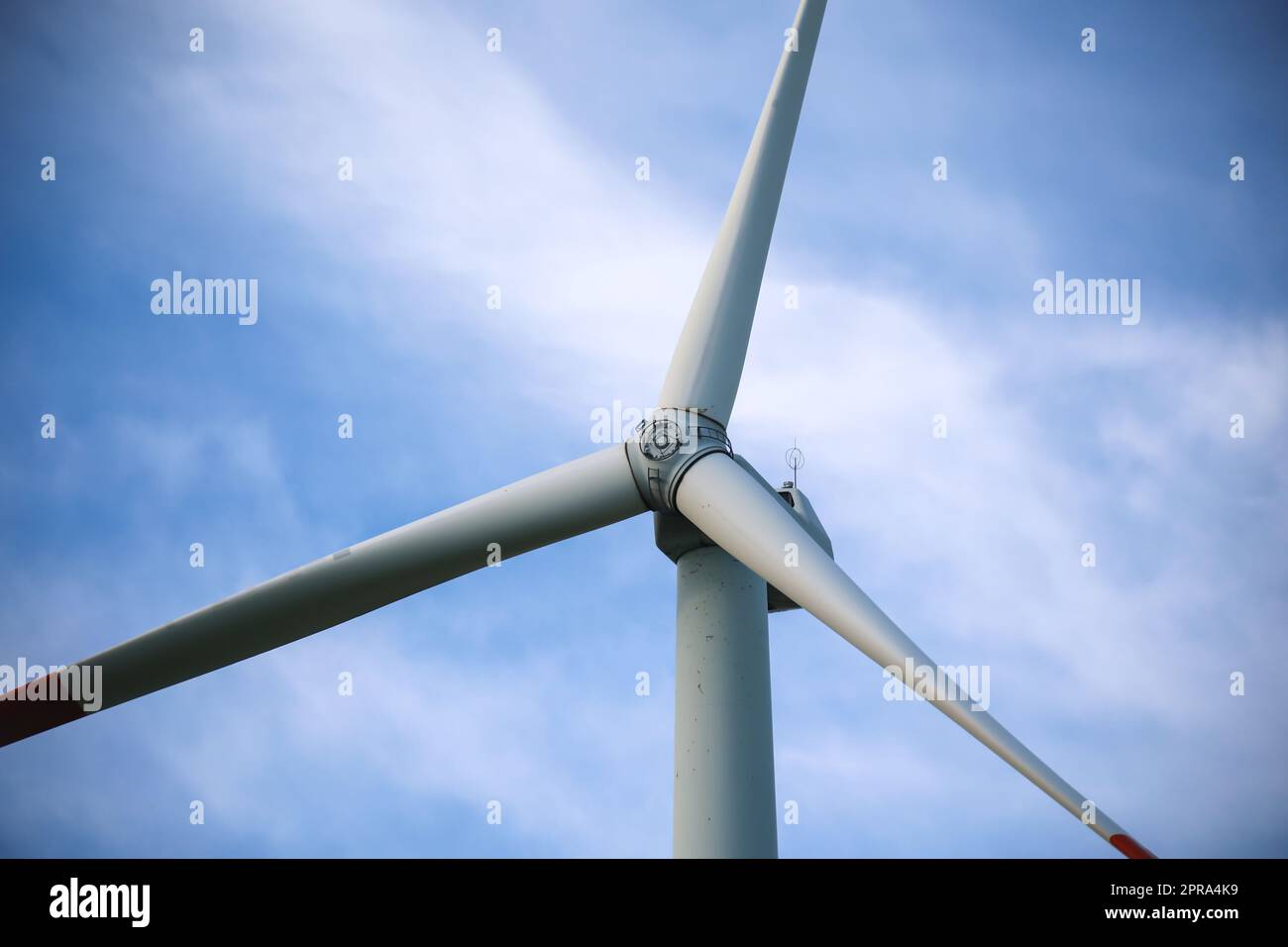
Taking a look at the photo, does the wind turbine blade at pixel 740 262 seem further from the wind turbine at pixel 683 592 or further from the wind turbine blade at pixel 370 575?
the wind turbine blade at pixel 370 575

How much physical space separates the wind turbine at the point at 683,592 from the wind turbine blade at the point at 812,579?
20 millimetres

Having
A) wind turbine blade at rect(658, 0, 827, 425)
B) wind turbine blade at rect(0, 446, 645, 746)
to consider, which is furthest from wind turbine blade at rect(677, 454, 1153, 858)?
wind turbine blade at rect(658, 0, 827, 425)

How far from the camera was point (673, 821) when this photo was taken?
1220cm

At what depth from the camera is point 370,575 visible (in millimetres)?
12711

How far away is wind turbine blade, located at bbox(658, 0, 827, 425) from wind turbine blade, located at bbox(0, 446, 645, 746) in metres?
1.67

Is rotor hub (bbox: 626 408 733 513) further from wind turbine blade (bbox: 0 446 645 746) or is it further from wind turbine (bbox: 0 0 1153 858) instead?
wind turbine blade (bbox: 0 446 645 746)

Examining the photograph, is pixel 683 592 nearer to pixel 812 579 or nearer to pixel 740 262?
pixel 812 579

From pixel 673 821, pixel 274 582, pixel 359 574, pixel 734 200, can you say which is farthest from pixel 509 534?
pixel 734 200

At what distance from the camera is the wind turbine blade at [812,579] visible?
9883 mm

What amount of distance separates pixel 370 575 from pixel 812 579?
4.67m

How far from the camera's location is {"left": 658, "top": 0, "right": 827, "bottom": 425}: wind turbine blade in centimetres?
1472

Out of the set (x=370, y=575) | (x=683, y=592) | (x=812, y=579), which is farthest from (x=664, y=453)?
(x=370, y=575)
